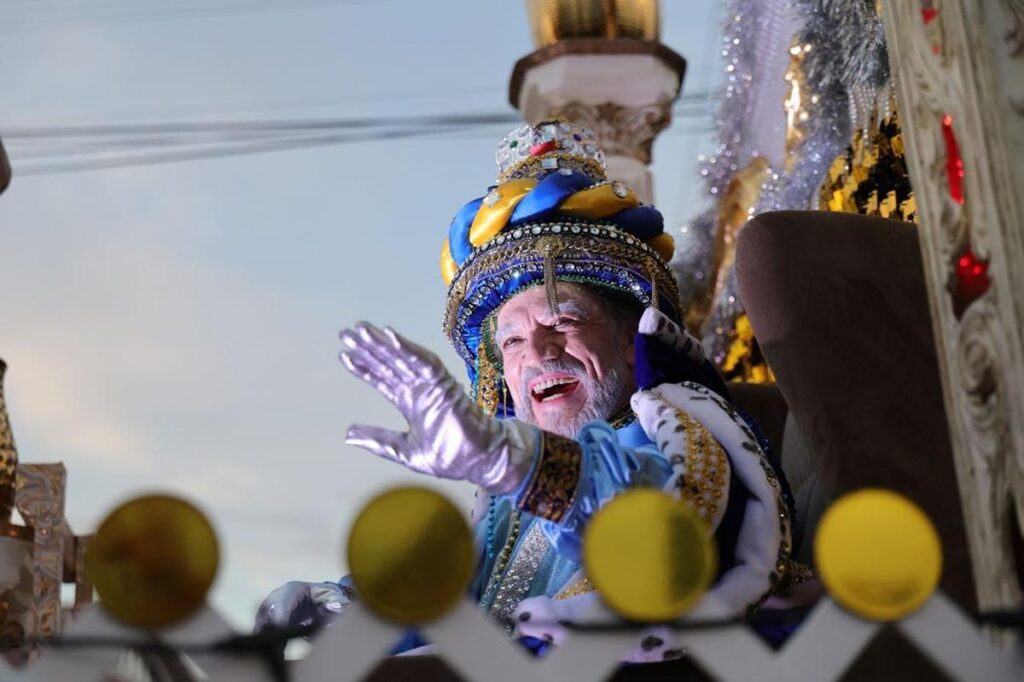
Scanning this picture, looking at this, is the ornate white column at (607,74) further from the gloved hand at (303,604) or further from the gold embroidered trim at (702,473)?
the gold embroidered trim at (702,473)

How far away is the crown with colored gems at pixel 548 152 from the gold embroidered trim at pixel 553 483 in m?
0.72

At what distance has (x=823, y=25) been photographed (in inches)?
115

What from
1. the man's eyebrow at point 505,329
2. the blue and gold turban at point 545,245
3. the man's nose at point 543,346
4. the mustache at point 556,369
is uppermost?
the blue and gold turban at point 545,245

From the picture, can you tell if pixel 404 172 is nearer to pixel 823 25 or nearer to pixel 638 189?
pixel 638 189

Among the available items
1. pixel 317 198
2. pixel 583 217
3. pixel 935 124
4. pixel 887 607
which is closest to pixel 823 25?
pixel 583 217

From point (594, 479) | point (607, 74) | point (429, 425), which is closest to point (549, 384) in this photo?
point (594, 479)

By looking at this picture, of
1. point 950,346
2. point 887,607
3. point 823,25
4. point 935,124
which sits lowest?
point 887,607

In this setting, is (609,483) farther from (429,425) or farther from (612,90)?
(612,90)

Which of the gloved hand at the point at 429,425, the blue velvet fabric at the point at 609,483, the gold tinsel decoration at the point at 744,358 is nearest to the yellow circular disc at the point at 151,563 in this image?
the gloved hand at the point at 429,425

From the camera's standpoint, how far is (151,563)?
28.5 inches

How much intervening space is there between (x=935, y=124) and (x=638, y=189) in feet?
13.0

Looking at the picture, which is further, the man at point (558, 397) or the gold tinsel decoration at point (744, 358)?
the gold tinsel decoration at point (744, 358)

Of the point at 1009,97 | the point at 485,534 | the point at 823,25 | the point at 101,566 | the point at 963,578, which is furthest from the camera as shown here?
the point at 823,25

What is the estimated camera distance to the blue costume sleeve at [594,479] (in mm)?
1526
